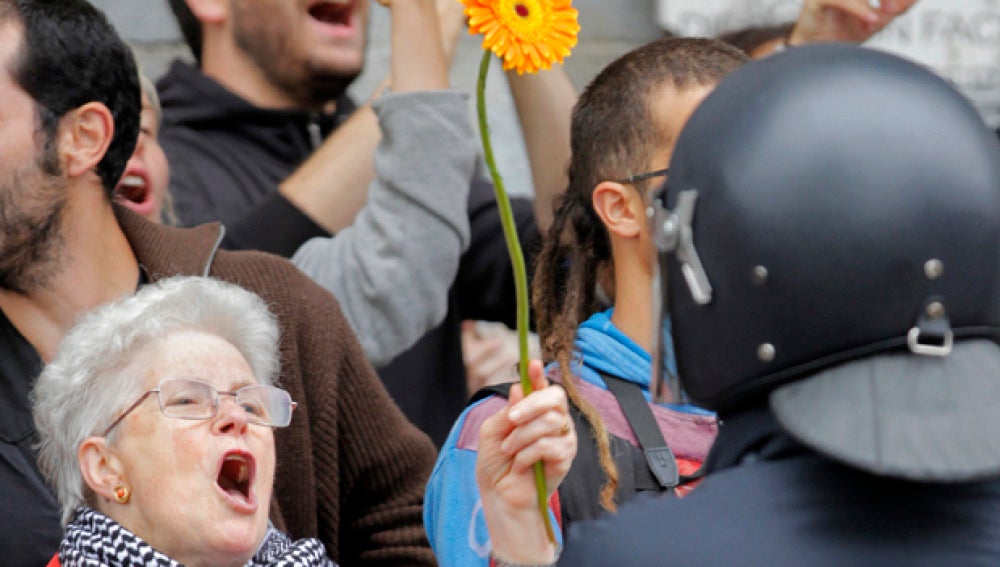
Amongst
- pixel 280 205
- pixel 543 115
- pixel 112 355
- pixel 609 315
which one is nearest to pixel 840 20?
pixel 543 115

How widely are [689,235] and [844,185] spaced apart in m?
0.20

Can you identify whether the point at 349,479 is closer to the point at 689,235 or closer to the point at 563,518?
the point at 563,518

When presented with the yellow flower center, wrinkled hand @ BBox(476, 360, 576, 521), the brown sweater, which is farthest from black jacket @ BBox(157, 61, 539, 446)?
the yellow flower center

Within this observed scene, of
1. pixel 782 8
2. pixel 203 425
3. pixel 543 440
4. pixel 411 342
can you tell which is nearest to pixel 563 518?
pixel 543 440

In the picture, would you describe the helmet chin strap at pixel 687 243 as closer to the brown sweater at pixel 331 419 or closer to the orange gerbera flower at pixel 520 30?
the orange gerbera flower at pixel 520 30

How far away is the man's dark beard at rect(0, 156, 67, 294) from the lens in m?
3.04

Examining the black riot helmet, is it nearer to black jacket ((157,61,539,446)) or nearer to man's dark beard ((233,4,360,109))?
black jacket ((157,61,539,446))

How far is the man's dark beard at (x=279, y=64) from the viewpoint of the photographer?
4.23m

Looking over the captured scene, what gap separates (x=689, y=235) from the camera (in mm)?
1829

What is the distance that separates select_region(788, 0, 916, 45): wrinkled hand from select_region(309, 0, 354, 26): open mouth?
4.22 feet

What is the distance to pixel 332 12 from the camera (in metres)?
4.32

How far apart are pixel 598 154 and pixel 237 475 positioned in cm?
82

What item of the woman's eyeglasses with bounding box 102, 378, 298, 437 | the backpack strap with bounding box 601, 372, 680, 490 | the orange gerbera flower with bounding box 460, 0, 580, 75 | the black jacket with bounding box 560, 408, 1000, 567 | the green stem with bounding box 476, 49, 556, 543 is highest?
the orange gerbera flower with bounding box 460, 0, 580, 75

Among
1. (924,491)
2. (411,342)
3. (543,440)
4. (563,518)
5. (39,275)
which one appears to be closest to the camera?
(924,491)
